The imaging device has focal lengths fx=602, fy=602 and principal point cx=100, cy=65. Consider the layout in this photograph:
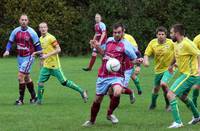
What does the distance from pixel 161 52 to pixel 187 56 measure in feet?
7.79

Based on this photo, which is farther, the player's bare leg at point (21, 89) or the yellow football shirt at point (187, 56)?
the player's bare leg at point (21, 89)

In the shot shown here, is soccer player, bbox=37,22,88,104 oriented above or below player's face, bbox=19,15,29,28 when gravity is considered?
below

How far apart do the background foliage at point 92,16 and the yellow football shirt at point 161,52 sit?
73.4 ft

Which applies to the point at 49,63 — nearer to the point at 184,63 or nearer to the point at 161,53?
the point at 161,53

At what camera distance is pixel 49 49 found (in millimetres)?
14406

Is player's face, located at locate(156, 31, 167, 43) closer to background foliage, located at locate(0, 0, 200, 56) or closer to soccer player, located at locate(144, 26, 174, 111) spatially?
soccer player, located at locate(144, 26, 174, 111)

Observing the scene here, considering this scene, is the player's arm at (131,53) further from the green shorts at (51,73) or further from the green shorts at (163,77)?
the green shorts at (51,73)

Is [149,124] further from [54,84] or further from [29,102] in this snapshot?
[54,84]

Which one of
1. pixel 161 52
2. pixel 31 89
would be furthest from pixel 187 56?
pixel 31 89

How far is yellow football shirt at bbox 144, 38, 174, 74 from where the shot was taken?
13000 millimetres

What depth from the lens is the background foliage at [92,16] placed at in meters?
35.7

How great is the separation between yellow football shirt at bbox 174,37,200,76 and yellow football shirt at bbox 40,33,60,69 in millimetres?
4294

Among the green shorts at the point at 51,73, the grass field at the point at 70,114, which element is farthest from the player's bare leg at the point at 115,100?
the green shorts at the point at 51,73

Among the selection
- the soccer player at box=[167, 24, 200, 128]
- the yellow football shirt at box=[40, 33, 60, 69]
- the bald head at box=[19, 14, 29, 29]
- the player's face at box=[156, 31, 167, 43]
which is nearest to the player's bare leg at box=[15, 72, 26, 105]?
the yellow football shirt at box=[40, 33, 60, 69]
